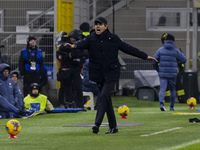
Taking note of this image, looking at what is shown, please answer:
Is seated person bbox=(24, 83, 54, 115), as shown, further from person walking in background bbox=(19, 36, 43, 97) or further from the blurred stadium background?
the blurred stadium background

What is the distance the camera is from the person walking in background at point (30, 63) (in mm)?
17703

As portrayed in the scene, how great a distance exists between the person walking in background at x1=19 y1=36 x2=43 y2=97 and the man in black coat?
24.7 feet

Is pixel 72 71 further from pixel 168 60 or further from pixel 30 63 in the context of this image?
pixel 168 60

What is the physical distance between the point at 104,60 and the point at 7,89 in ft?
17.0

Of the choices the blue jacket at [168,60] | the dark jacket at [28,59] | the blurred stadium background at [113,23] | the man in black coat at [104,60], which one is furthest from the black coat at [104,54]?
the blurred stadium background at [113,23]

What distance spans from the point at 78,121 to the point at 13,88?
240 cm

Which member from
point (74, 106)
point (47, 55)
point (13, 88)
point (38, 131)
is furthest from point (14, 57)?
point (38, 131)

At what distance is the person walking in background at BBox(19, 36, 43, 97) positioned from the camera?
17.7 metres

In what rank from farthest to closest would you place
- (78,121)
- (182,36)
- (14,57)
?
(182,36)
(14,57)
(78,121)

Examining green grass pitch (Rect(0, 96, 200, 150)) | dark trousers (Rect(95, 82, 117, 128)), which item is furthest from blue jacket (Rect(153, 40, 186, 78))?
dark trousers (Rect(95, 82, 117, 128))

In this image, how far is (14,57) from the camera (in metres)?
19.8

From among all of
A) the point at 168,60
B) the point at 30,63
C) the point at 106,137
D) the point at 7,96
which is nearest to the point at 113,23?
the point at 30,63

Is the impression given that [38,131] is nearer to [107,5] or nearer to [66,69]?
[66,69]

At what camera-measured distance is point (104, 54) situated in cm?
1021
